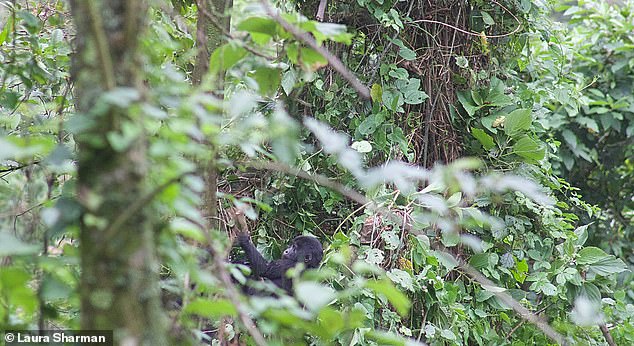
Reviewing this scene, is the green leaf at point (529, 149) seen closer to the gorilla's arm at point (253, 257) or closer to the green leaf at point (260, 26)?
the gorilla's arm at point (253, 257)

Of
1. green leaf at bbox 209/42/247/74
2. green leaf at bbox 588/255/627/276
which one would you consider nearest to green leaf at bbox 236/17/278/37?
green leaf at bbox 209/42/247/74

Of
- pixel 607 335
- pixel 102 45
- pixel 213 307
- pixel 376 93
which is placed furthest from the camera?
pixel 607 335

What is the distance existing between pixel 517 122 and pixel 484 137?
153mm

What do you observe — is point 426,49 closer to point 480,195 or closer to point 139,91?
point 480,195

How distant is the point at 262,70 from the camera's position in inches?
53.8

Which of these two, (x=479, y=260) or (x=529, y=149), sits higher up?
(x=529, y=149)

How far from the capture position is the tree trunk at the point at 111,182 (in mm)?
872

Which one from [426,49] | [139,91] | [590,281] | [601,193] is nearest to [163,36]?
[139,91]

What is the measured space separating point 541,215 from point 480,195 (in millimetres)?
337

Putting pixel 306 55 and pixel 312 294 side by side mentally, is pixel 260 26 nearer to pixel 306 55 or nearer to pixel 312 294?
pixel 306 55

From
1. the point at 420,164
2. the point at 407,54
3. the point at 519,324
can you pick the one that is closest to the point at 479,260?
the point at 519,324

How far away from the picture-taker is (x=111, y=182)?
876mm

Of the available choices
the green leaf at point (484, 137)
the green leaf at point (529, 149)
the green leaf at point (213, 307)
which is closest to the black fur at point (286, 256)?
the green leaf at point (484, 137)

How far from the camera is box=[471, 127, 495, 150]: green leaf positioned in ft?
9.84
